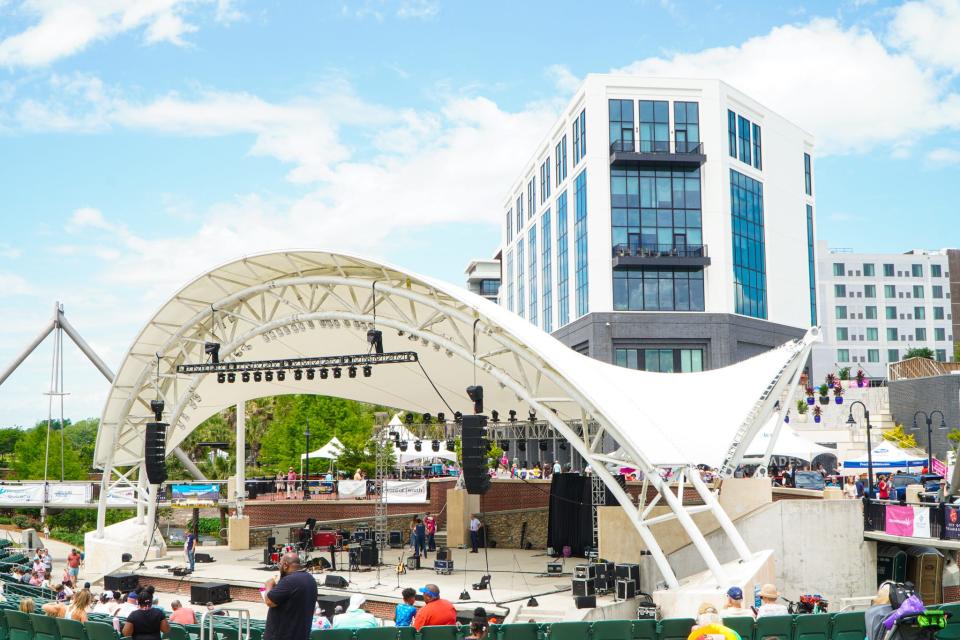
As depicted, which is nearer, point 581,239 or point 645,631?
point 645,631

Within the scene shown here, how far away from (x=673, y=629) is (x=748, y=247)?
1627 inches

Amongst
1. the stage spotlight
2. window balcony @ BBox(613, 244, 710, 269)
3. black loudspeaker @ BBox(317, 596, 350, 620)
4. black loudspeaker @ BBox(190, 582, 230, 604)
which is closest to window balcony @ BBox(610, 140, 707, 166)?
window balcony @ BBox(613, 244, 710, 269)

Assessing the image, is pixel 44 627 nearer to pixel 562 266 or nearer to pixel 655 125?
pixel 655 125

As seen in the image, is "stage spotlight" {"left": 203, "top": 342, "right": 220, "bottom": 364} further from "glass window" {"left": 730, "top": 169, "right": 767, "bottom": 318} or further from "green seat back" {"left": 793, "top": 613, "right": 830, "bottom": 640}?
"glass window" {"left": 730, "top": 169, "right": 767, "bottom": 318}

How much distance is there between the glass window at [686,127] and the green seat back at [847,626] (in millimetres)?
39146

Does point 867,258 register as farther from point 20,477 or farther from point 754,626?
point 754,626

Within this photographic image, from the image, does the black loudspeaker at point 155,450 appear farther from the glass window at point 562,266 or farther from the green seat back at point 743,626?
the glass window at point 562,266

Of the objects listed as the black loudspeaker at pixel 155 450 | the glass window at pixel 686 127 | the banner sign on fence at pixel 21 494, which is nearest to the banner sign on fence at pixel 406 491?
the black loudspeaker at pixel 155 450

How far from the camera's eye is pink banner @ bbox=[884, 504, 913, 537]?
21.1 metres

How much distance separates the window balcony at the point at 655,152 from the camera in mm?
47719

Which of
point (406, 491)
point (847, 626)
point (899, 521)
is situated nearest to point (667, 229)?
point (406, 491)

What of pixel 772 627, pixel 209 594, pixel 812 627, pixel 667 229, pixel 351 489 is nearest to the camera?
pixel 772 627

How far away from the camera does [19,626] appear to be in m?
11.8

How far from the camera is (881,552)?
23.2 m
